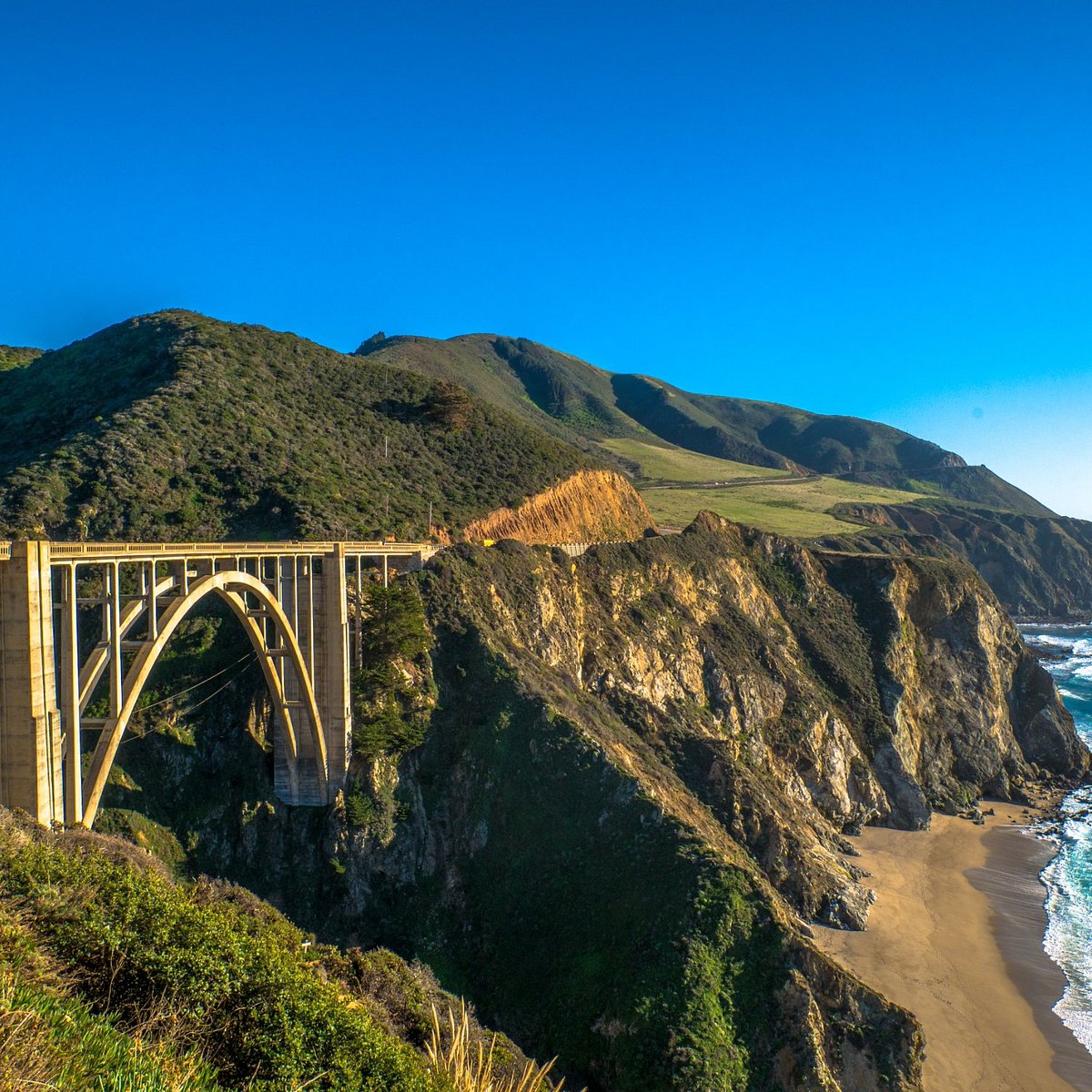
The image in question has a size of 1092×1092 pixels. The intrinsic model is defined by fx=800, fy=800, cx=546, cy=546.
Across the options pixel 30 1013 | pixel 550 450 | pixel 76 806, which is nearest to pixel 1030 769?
pixel 550 450

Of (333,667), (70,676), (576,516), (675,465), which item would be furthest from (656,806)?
(675,465)

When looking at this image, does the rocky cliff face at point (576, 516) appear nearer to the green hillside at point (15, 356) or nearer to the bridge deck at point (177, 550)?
the bridge deck at point (177, 550)

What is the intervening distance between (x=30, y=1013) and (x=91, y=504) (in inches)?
1439

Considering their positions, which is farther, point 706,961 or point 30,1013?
point 706,961

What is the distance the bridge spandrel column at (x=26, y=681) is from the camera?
48.4 ft

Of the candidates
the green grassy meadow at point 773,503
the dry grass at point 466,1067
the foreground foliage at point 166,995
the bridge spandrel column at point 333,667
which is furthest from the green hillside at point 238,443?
the green grassy meadow at point 773,503

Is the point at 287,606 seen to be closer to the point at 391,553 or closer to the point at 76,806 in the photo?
the point at 391,553

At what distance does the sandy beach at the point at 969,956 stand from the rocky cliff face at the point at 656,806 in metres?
1.82

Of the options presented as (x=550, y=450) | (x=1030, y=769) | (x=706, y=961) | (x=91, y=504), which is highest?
(x=550, y=450)

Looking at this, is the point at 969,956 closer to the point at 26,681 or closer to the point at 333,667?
the point at 333,667

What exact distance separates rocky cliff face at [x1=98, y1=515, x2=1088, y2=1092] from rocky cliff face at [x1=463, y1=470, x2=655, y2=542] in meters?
5.10

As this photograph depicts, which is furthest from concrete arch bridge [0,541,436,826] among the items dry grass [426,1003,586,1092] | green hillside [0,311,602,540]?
dry grass [426,1003,586,1092]

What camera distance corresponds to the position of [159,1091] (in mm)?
7531

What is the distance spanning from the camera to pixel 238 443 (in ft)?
155
